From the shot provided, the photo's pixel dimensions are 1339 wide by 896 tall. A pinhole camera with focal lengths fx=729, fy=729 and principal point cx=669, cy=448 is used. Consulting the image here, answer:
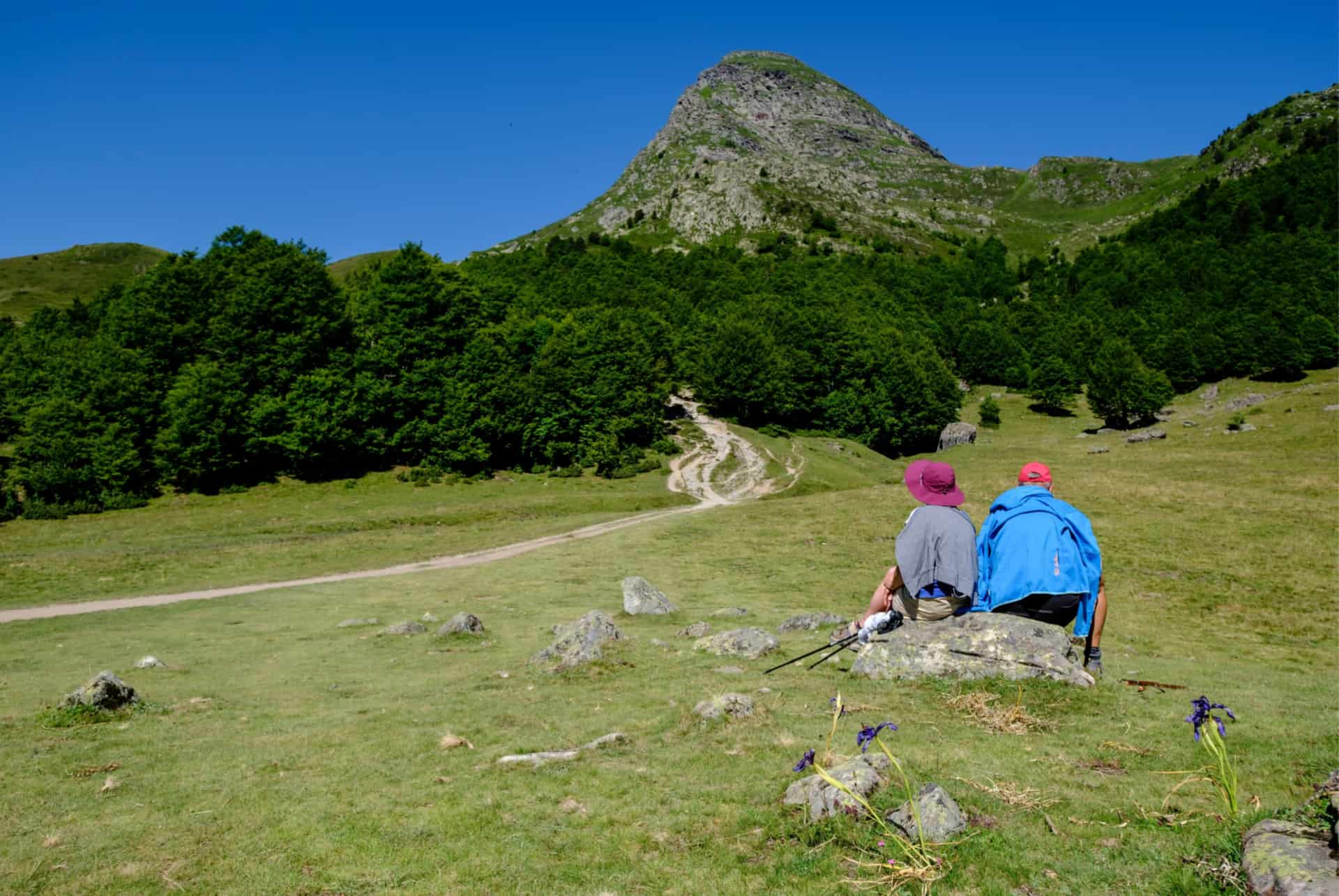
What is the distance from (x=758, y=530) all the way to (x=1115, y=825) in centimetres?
3641

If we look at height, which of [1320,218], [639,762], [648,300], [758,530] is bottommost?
[758,530]

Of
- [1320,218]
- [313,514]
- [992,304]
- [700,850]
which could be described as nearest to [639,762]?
[700,850]

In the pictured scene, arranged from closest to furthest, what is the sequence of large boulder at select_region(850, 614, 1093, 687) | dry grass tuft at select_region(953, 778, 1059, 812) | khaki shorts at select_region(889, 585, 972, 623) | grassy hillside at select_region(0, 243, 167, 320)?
1. dry grass tuft at select_region(953, 778, 1059, 812)
2. large boulder at select_region(850, 614, 1093, 687)
3. khaki shorts at select_region(889, 585, 972, 623)
4. grassy hillside at select_region(0, 243, 167, 320)

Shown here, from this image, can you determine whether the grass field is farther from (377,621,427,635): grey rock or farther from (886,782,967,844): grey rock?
(377,621,427,635): grey rock

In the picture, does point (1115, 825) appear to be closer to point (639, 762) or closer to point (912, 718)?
point (912, 718)

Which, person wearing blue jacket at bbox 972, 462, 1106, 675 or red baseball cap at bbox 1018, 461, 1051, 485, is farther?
red baseball cap at bbox 1018, 461, 1051, 485

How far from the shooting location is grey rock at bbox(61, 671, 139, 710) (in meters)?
13.3

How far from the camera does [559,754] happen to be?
10.2m

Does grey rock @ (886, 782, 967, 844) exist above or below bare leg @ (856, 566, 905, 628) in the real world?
below

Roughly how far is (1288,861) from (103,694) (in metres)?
17.0

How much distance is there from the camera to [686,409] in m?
103

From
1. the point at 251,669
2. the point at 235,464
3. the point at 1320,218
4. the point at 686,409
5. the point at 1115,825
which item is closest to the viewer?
the point at 1115,825

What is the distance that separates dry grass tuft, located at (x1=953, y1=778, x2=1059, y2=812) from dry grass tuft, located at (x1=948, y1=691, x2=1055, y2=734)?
2079 millimetres

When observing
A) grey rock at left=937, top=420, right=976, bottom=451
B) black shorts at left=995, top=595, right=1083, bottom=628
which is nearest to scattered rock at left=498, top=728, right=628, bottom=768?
black shorts at left=995, top=595, right=1083, bottom=628
